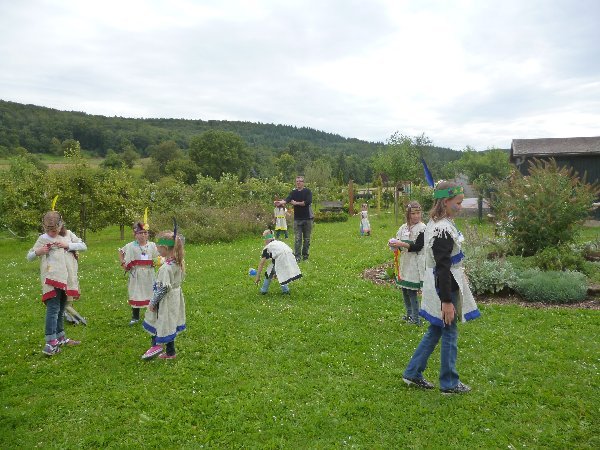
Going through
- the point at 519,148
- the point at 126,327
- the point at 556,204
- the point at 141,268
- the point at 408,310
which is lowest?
the point at 126,327

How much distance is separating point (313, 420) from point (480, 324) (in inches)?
153

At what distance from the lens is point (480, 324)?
23.7 feet

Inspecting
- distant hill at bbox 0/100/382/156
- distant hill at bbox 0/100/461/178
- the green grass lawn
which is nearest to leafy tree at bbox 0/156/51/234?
the green grass lawn

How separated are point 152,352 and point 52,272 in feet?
6.26

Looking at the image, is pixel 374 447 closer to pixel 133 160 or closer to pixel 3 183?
pixel 3 183

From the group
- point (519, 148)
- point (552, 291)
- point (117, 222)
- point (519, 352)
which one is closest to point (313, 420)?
point (519, 352)

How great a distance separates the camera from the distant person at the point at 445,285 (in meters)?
4.55

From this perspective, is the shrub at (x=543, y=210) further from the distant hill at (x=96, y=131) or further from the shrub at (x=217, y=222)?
the distant hill at (x=96, y=131)

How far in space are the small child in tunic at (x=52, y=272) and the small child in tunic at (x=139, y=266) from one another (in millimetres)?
890

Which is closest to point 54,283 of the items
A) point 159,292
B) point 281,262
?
point 159,292

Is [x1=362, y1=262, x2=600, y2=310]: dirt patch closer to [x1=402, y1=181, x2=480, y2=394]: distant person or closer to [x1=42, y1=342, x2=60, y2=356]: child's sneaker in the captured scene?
[x1=402, y1=181, x2=480, y2=394]: distant person

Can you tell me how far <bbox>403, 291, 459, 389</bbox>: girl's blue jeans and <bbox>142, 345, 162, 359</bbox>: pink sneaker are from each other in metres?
3.37

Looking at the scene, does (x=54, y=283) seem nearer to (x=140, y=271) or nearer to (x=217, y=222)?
(x=140, y=271)

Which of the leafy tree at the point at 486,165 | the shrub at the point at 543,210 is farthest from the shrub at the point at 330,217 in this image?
the shrub at the point at 543,210
